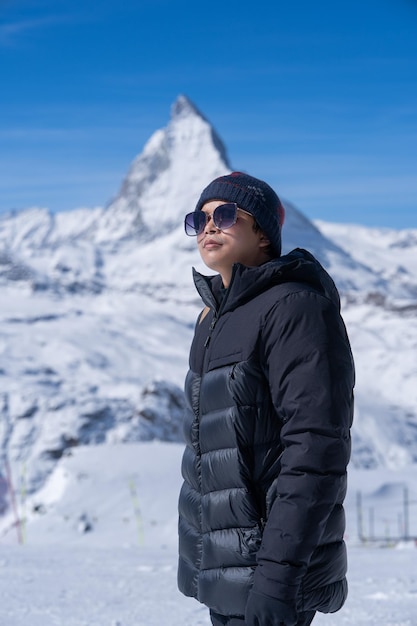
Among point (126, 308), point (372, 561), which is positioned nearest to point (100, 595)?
point (372, 561)

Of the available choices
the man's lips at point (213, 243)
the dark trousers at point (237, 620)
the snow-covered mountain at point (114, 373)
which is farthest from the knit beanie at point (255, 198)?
the snow-covered mountain at point (114, 373)

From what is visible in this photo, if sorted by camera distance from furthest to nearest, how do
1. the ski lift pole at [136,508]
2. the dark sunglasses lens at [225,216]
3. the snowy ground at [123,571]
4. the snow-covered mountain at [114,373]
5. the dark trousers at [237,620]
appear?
the snow-covered mountain at [114,373] → the ski lift pole at [136,508] → the snowy ground at [123,571] → the dark sunglasses lens at [225,216] → the dark trousers at [237,620]

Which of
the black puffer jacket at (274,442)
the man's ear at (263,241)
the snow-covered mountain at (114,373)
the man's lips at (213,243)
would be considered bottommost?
the snow-covered mountain at (114,373)

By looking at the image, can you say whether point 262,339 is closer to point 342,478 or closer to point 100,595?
point 342,478

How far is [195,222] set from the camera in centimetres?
324

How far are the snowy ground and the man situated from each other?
349cm

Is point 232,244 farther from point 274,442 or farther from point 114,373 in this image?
point 114,373

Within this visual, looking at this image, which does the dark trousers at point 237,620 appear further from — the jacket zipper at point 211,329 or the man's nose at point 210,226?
the man's nose at point 210,226

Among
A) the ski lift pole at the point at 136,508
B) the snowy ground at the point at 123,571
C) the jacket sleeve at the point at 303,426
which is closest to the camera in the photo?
the jacket sleeve at the point at 303,426

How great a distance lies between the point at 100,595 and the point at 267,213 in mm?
5207

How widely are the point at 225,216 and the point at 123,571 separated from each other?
6523mm

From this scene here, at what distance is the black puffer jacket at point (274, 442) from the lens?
262 cm

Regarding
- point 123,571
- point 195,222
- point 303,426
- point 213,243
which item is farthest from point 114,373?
point 303,426

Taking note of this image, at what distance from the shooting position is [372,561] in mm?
10086
